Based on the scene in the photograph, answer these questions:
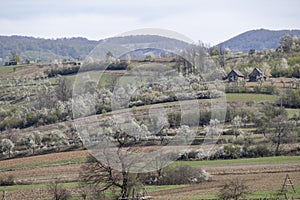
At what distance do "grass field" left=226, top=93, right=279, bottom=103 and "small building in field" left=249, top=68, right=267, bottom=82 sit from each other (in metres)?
9.68

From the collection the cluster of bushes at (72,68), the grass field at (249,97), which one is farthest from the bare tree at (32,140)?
the grass field at (249,97)

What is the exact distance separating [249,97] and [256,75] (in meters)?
12.2

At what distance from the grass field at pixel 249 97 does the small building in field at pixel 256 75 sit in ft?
31.8

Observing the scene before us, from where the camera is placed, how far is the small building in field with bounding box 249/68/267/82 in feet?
213

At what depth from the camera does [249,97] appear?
5403 cm

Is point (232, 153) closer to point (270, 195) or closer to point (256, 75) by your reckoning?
point (270, 195)

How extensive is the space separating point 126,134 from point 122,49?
5.14 metres

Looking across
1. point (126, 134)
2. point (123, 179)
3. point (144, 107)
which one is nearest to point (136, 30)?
point (123, 179)

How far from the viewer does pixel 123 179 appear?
81.4 ft

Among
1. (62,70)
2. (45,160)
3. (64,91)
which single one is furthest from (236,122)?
(62,70)

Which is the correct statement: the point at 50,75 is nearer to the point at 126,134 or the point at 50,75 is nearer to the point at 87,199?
the point at 126,134

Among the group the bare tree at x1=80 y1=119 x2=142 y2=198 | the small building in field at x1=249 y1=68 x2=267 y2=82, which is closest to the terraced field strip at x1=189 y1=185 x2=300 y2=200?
the bare tree at x1=80 y1=119 x2=142 y2=198

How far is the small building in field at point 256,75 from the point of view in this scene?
64863 mm

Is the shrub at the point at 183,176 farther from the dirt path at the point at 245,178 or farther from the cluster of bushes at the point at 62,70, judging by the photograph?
the cluster of bushes at the point at 62,70
